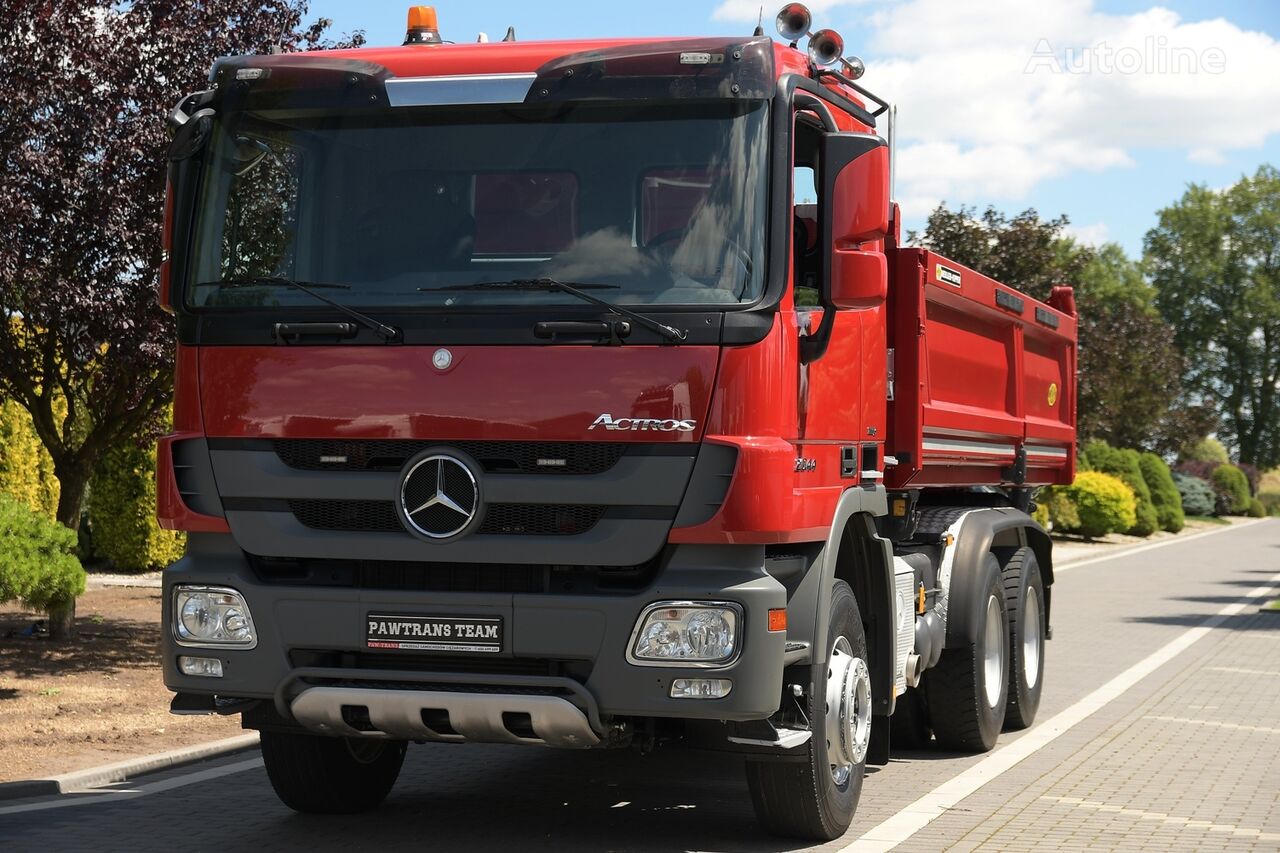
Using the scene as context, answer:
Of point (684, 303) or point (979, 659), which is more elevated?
point (684, 303)

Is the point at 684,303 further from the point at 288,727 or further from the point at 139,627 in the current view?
the point at 139,627

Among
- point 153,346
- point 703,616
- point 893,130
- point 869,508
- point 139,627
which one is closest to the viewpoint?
point 703,616

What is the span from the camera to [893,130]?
780 centimetres

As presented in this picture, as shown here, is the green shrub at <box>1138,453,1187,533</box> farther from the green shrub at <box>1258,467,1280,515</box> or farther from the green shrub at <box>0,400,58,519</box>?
the green shrub at <box>0,400,58,519</box>

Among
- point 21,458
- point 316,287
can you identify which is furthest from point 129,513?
point 316,287

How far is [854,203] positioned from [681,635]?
5.63ft

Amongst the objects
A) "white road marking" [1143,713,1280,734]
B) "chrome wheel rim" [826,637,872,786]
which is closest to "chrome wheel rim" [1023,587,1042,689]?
"white road marking" [1143,713,1280,734]

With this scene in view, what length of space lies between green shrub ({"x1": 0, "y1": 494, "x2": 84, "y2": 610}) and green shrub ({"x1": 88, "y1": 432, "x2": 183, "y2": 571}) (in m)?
8.63

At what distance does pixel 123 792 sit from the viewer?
8508mm

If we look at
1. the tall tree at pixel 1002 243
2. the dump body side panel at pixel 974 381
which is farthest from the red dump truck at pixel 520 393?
the tall tree at pixel 1002 243

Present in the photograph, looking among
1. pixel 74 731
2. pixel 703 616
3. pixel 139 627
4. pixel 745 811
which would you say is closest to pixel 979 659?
pixel 745 811

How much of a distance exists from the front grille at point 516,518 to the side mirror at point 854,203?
1326 millimetres

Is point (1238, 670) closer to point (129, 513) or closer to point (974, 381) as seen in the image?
point (974, 381)

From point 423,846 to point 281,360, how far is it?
84.5 inches
